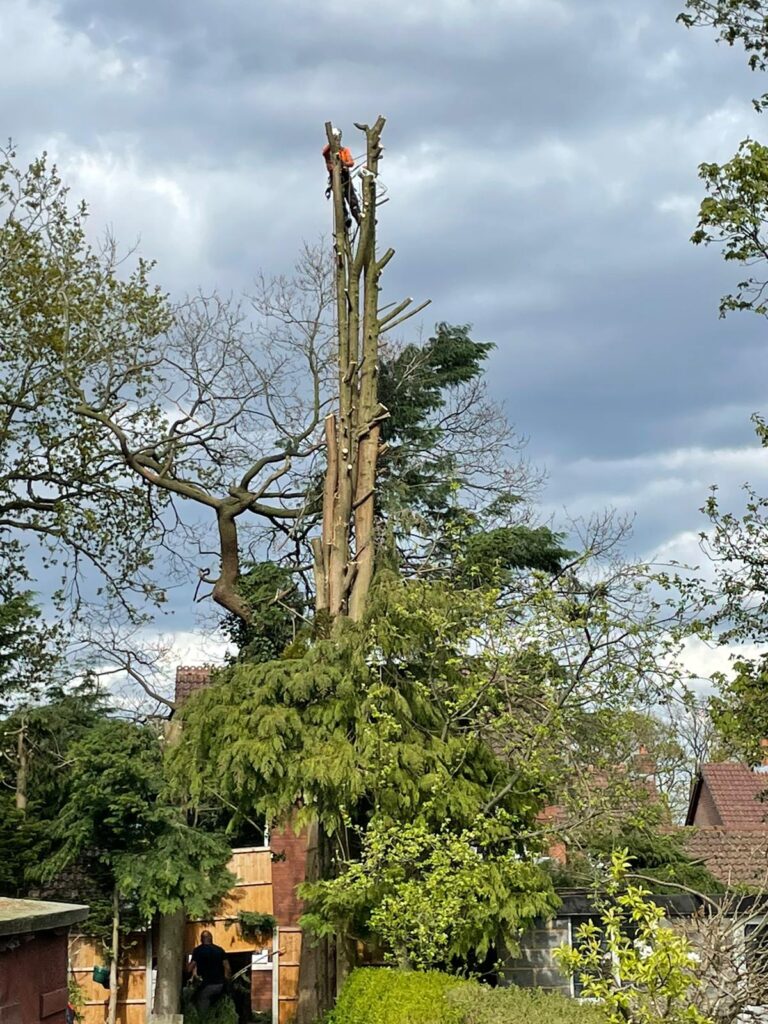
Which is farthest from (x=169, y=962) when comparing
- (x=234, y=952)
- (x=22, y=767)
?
(x=22, y=767)

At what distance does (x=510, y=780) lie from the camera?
14812 millimetres

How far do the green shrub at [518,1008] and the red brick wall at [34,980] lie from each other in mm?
3848

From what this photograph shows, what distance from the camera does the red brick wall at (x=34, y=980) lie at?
617 cm

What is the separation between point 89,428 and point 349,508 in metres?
6.31

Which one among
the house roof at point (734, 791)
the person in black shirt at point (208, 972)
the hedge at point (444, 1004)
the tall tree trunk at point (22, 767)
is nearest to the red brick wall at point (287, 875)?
the person in black shirt at point (208, 972)

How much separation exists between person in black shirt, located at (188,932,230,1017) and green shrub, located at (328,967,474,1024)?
17.7ft

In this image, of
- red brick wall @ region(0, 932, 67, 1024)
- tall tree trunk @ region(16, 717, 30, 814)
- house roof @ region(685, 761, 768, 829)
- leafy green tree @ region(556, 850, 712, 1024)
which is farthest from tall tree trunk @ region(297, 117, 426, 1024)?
house roof @ region(685, 761, 768, 829)

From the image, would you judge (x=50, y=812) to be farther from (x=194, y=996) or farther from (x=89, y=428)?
(x=89, y=428)

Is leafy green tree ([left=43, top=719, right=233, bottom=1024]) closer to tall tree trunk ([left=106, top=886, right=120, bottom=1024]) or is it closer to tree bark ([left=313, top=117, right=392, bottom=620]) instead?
tall tree trunk ([left=106, top=886, right=120, bottom=1024])

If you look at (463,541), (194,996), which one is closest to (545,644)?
(463,541)

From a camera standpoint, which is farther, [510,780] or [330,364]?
[330,364]

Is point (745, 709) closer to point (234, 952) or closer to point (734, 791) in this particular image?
point (234, 952)

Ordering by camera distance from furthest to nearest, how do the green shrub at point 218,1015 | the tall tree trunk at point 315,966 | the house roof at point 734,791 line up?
the house roof at point 734,791, the green shrub at point 218,1015, the tall tree trunk at point 315,966

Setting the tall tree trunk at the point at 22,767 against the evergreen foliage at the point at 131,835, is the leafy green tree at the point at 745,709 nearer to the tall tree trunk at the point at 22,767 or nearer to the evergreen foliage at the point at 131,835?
the evergreen foliage at the point at 131,835
